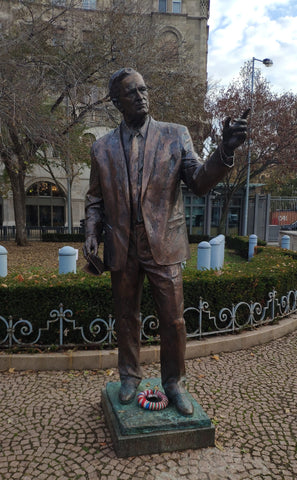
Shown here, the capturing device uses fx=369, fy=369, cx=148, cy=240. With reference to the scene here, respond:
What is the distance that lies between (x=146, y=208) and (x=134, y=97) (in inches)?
32.2

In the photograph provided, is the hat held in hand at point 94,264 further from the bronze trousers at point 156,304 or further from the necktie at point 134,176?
the necktie at point 134,176

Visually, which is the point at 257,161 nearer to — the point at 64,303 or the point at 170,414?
the point at 64,303

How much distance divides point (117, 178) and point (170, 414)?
1824 mm

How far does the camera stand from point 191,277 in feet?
17.5

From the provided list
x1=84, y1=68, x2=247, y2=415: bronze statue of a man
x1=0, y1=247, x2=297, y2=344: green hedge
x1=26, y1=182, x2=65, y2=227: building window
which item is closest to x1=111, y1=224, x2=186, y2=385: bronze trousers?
x1=84, y1=68, x2=247, y2=415: bronze statue of a man

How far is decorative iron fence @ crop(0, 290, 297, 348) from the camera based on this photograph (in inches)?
180

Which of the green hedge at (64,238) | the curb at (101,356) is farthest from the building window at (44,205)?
the curb at (101,356)

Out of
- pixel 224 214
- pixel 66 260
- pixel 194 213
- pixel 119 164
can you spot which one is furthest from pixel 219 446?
pixel 194 213

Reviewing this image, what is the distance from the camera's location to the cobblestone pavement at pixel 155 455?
2.60 meters

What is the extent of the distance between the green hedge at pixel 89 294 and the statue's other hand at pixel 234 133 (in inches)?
116

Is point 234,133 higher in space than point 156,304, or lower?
higher

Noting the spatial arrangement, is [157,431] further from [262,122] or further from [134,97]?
[262,122]

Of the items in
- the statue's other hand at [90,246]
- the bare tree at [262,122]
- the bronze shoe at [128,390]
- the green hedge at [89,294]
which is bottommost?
the bronze shoe at [128,390]

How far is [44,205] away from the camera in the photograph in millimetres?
31562
